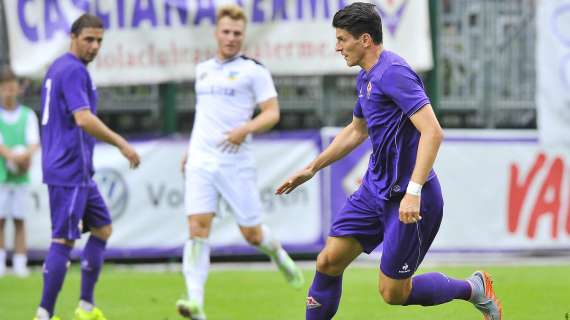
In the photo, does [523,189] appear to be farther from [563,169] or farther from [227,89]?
[227,89]

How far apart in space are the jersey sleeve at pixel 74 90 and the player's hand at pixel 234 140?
1286 millimetres

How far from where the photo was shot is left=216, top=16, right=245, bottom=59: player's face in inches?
344

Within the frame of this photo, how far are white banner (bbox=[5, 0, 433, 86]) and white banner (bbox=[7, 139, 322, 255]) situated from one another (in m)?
0.83

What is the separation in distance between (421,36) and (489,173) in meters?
1.60

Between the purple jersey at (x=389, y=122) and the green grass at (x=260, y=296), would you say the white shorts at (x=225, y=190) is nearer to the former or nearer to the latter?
the green grass at (x=260, y=296)

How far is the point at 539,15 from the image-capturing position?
39.8 feet

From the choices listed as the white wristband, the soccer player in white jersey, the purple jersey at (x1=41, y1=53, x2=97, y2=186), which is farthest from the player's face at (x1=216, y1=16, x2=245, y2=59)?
the white wristband

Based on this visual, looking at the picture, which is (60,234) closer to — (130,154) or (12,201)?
(130,154)

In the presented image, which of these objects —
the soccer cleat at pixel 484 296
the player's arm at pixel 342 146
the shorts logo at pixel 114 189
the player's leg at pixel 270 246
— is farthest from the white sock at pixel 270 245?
the shorts logo at pixel 114 189

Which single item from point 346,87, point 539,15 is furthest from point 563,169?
point 346,87

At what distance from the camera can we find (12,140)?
11.4 metres

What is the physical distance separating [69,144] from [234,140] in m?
1.31

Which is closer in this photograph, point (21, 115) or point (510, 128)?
point (21, 115)

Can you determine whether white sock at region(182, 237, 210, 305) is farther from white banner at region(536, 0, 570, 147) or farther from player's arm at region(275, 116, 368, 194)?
white banner at region(536, 0, 570, 147)
